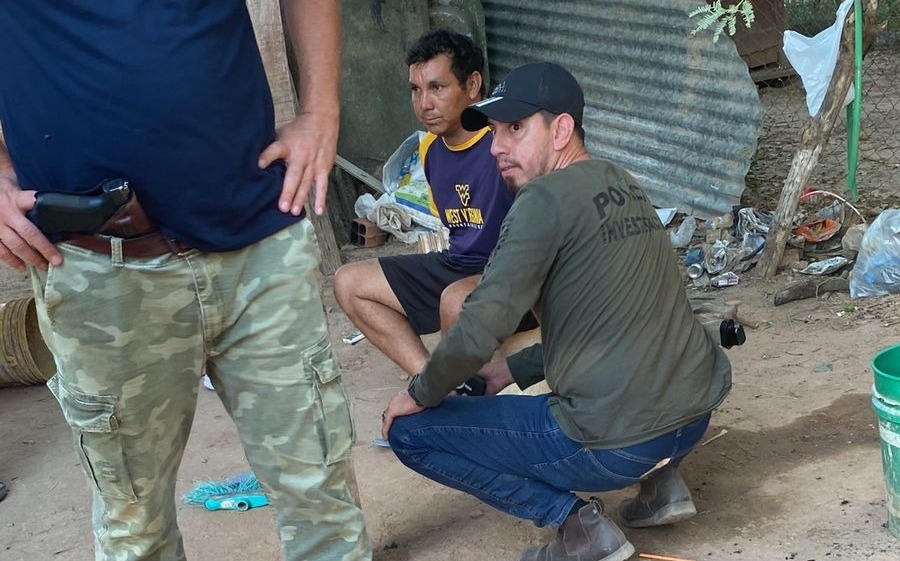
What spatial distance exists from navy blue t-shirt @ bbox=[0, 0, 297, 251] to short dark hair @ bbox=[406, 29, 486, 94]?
226cm

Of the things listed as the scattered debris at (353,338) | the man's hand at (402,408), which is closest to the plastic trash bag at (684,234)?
the scattered debris at (353,338)

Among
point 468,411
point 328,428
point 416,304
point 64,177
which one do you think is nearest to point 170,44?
point 64,177

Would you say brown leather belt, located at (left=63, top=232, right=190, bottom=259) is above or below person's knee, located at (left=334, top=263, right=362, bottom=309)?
above

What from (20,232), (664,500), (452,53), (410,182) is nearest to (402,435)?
(664,500)

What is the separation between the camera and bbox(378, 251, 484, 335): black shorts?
13.6ft

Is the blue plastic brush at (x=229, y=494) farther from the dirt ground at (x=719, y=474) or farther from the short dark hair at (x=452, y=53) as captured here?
the short dark hair at (x=452, y=53)

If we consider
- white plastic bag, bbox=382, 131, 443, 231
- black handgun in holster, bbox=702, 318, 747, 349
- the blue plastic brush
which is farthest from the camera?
white plastic bag, bbox=382, 131, 443, 231

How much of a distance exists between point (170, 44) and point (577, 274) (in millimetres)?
1253

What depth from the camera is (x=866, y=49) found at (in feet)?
15.7

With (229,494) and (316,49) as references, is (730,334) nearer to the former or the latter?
(316,49)

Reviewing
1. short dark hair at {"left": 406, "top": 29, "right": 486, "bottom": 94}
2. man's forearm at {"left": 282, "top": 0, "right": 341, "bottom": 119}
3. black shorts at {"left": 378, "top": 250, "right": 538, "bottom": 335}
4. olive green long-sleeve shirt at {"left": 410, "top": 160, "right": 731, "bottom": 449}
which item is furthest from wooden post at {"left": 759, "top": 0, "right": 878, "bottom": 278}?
man's forearm at {"left": 282, "top": 0, "right": 341, "bottom": 119}

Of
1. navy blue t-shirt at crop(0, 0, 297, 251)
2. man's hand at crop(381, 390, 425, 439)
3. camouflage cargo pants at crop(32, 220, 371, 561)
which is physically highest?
navy blue t-shirt at crop(0, 0, 297, 251)

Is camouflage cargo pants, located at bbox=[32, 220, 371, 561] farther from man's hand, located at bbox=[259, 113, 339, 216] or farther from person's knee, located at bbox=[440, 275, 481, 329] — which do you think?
person's knee, located at bbox=[440, 275, 481, 329]

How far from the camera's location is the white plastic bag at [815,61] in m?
4.82
